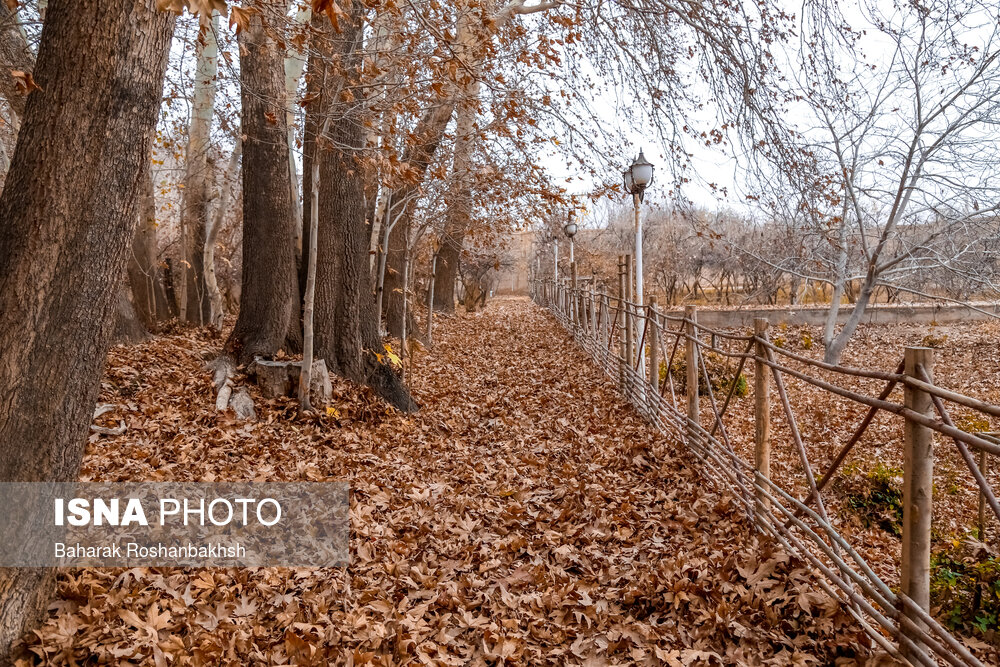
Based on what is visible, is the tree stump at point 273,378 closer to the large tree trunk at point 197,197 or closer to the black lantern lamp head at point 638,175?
the large tree trunk at point 197,197

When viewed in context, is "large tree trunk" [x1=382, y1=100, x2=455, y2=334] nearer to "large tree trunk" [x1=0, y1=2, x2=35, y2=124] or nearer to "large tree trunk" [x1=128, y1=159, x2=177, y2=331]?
"large tree trunk" [x1=128, y1=159, x2=177, y2=331]

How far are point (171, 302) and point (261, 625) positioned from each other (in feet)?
29.0

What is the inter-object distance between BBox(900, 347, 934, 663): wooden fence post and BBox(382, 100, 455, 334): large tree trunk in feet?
15.8

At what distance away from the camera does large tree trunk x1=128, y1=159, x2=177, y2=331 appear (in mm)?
8992

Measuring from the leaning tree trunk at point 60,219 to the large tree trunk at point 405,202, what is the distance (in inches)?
137

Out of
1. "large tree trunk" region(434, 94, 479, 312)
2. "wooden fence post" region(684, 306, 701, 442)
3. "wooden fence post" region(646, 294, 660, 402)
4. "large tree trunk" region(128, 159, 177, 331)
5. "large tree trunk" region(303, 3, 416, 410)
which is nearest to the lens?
"wooden fence post" region(684, 306, 701, 442)

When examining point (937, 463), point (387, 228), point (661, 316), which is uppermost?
point (387, 228)

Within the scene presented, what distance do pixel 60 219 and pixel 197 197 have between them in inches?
366

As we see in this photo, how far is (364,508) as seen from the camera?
4.57 m

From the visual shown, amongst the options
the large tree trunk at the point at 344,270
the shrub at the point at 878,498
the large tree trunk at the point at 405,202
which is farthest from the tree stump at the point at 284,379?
the shrub at the point at 878,498

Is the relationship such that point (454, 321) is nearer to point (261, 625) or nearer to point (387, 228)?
point (387, 228)

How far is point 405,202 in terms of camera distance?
9750 millimetres

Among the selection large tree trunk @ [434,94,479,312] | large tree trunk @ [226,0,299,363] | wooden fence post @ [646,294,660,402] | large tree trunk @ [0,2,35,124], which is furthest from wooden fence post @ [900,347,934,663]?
large tree trunk @ [0,2,35,124]

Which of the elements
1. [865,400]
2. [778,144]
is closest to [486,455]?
[865,400]
